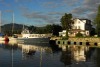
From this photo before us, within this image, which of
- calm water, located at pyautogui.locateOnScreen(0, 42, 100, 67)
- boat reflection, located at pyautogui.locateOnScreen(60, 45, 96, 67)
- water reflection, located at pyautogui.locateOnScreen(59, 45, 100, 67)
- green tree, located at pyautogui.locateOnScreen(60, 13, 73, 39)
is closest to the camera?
calm water, located at pyautogui.locateOnScreen(0, 42, 100, 67)

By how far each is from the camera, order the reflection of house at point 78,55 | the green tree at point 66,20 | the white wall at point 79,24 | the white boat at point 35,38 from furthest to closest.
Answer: the white wall at point 79,24 < the green tree at point 66,20 < the white boat at point 35,38 < the reflection of house at point 78,55

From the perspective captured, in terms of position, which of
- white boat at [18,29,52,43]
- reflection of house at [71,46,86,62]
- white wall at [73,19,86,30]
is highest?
white wall at [73,19,86,30]

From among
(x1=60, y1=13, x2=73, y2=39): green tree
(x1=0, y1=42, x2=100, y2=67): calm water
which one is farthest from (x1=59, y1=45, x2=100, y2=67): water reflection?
(x1=60, y1=13, x2=73, y2=39): green tree

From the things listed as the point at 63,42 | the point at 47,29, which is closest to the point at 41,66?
the point at 63,42

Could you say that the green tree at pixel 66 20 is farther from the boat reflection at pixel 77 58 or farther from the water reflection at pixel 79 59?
the water reflection at pixel 79 59

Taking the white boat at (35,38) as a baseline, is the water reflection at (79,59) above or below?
below

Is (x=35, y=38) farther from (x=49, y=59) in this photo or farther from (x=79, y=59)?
(x=79, y=59)

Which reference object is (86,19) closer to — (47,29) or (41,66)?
(47,29)

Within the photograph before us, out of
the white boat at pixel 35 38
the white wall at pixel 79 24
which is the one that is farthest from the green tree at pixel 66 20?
the white boat at pixel 35 38

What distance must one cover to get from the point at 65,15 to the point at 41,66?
108718 millimetres

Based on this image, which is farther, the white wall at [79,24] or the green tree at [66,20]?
the white wall at [79,24]

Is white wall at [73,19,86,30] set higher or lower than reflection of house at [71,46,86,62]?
higher

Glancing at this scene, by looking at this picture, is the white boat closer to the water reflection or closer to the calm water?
the calm water

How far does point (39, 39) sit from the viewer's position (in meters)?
113
